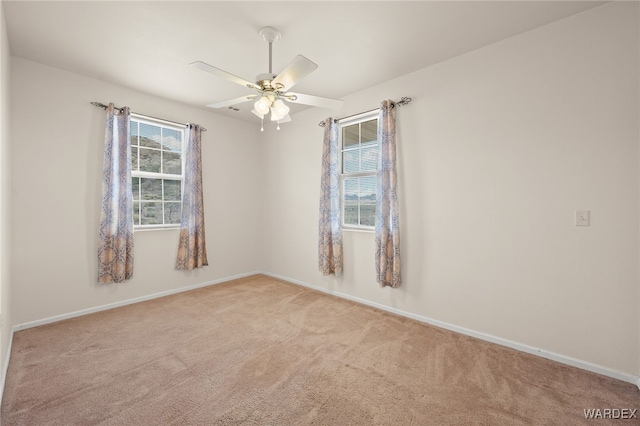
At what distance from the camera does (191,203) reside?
4.05m

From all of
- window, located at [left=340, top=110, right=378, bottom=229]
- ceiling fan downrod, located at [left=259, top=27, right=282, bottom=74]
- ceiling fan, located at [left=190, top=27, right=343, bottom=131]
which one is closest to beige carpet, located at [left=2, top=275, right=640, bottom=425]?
window, located at [left=340, top=110, right=378, bottom=229]

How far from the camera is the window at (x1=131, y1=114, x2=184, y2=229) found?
3703 mm

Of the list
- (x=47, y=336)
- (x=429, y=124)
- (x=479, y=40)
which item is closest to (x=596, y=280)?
(x=429, y=124)

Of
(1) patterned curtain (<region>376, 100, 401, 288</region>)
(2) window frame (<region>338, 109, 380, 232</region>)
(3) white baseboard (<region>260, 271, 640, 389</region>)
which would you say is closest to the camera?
(3) white baseboard (<region>260, 271, 640, 389</region>)

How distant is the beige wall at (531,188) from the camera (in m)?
2.05

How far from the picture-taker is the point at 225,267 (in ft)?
15.1

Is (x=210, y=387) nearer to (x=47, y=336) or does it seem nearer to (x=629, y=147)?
(x=47, y=336)

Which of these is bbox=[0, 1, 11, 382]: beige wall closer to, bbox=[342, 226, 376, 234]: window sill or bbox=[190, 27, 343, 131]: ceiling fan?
bbox=[190, 27, 343, 131]: ceiling fan

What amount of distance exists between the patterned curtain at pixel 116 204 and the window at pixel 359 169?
2.71 metres

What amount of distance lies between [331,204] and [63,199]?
3.06 meters

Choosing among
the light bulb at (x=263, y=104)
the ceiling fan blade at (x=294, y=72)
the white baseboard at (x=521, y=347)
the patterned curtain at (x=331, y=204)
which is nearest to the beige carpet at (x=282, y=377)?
the white baseboard at (x=521, y=347)

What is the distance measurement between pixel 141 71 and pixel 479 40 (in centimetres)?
344

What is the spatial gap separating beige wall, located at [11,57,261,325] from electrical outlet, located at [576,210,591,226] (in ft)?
14.8

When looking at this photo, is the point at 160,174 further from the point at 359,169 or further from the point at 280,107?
the point at 359,169
